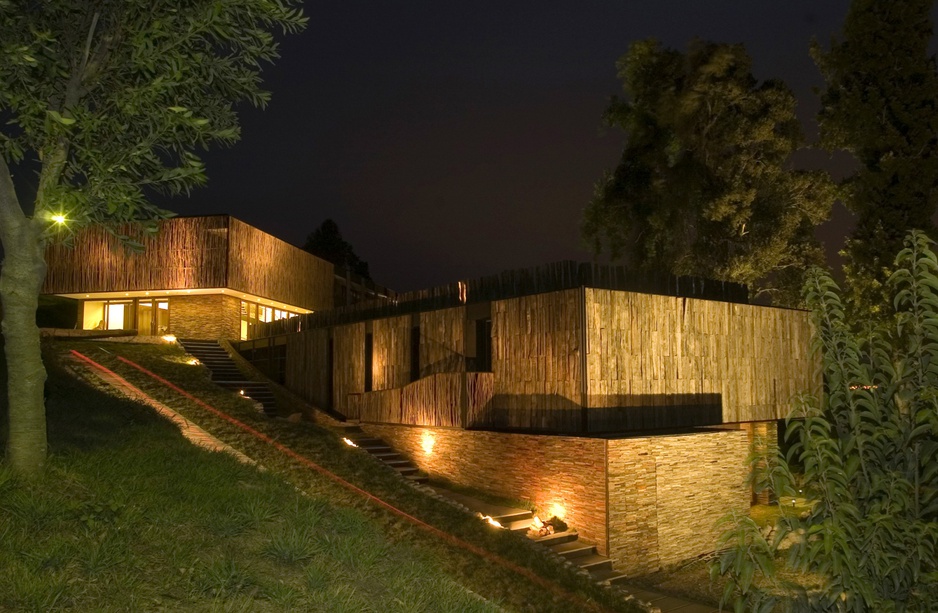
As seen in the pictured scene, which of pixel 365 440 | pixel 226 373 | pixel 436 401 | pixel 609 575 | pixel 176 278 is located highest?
pixel 176 278

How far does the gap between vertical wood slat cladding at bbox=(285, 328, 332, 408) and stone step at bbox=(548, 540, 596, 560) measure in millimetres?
9599

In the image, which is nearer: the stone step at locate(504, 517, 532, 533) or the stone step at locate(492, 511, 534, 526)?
the stone step at locate(504, 517, 532, 533)

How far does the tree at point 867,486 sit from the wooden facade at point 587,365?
887 cm

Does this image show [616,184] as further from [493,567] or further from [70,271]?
[70,271]

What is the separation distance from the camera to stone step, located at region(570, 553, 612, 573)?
10.9 metres

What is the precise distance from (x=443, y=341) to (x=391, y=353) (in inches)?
81.9

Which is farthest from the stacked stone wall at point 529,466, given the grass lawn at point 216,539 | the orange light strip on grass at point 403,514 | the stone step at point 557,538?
the orange light strip on grass at point 403,514

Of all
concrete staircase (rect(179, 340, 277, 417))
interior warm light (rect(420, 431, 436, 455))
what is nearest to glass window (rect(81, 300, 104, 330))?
concrete staircase (rect(179, 340, 277, 417))

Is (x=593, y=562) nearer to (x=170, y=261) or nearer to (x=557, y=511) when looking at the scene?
(x=557, y=511)

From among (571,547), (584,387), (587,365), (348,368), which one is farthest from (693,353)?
(348,368)

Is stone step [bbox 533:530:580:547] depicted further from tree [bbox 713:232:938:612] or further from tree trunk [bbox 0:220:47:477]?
tree [bbox 713:232:938:612]

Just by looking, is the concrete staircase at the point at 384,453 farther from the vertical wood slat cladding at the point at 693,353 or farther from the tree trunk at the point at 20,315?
the tree trunk at the point at 20,315

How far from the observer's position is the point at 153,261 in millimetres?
24938

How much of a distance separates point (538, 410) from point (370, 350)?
20.4 feet
